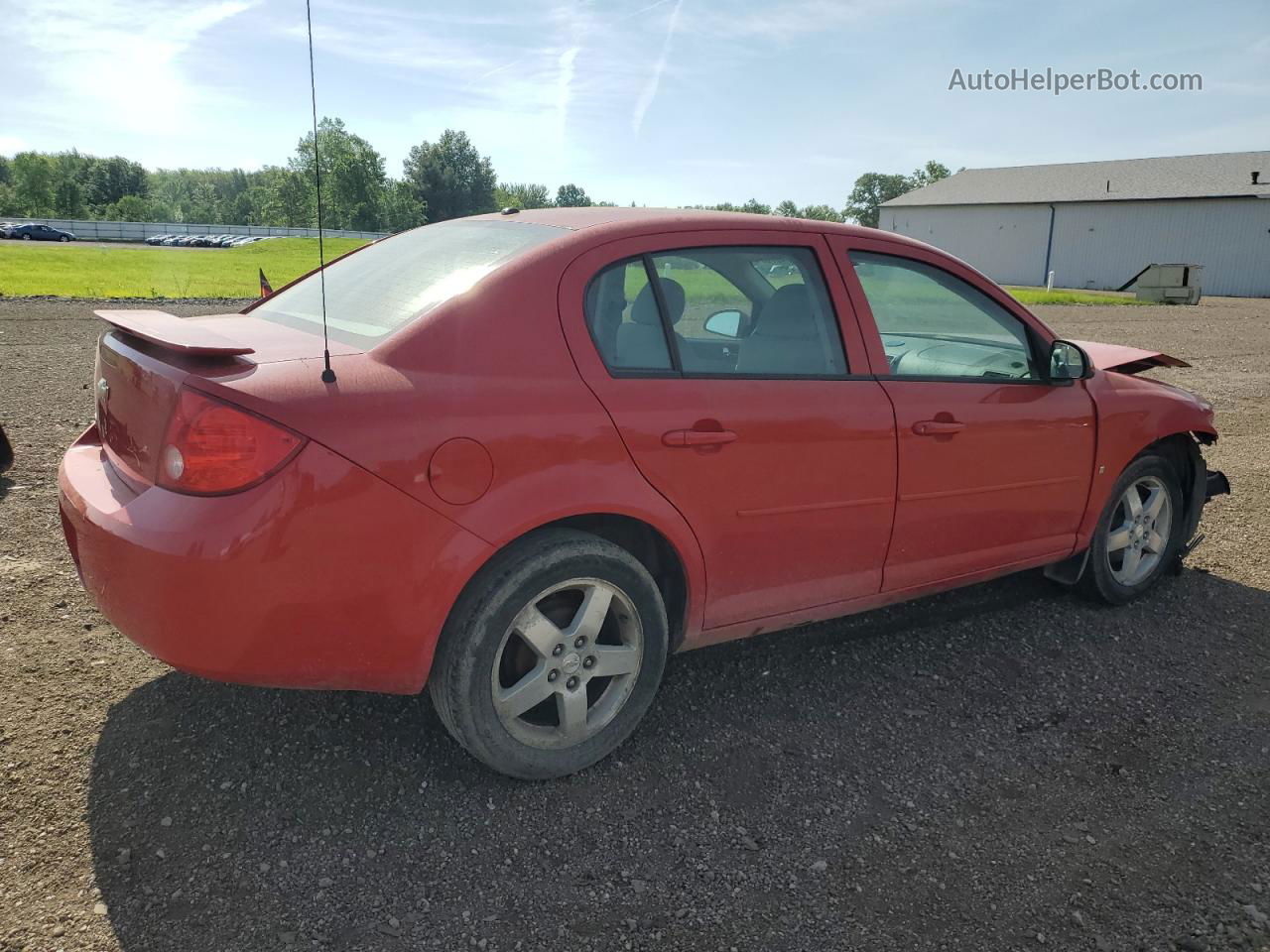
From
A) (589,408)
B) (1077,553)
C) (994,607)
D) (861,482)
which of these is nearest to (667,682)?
(861,482)

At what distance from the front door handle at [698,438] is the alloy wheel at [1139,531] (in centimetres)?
238

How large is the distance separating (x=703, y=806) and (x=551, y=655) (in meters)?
0.65

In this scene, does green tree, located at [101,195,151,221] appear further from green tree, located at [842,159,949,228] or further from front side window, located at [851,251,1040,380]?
front side window, located at [851,251,1040,380]

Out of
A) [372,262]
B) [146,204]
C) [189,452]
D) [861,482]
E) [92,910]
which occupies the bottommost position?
[92,910]

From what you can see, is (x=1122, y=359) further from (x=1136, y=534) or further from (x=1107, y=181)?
(x=1107, y=181)

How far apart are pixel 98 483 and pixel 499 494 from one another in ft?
3.98

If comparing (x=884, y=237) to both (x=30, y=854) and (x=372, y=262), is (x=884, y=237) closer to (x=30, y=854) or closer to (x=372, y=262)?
(x=372, y=262)

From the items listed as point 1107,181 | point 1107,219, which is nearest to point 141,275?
point 1107,219

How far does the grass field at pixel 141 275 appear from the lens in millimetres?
21531

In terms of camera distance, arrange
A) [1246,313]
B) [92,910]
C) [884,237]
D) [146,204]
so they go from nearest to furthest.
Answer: [92,910], [884,237], [1246,313], [146,204]

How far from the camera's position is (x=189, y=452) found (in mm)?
2389

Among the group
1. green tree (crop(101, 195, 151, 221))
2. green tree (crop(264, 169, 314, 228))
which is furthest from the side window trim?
green tree (crop(101, 195, 151, 221))

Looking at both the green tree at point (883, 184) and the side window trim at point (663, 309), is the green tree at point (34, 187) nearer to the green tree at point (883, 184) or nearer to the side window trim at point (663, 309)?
the green tree at point (883, 184)

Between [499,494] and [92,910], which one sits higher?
[499,494]
